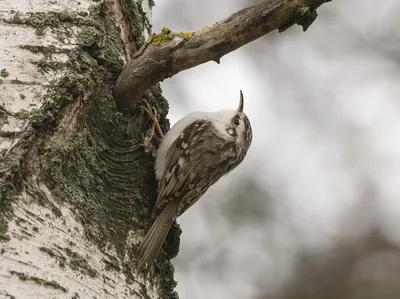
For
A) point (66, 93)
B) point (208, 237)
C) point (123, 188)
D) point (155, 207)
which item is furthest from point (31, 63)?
point (208, 237)

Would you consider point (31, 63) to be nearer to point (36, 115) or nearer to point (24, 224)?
point (36, 115)

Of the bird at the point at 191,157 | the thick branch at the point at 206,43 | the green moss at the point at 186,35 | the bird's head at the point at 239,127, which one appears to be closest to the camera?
the thick branch at the point at 206,43

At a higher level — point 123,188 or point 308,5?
point 308,5

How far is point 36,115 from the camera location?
124 cm

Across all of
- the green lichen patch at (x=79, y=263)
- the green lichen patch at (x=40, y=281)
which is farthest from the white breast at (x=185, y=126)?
the green lichen patch at (x=40, y=281)

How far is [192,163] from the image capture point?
203 centimetres

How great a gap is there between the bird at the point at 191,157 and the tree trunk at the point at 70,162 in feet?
0.17

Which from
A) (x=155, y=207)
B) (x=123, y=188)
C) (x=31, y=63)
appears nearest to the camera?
(x=31, y=63)

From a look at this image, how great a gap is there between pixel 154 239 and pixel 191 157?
0.59 meters

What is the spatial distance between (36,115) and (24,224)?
226mm

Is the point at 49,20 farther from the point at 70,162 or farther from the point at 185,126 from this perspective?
the point at 185,126

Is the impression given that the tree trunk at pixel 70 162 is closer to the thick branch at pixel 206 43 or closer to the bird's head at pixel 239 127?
the thick branch at pixel 206 43

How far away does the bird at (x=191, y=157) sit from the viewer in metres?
1.69

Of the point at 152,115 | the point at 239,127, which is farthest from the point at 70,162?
the point at 239,127
